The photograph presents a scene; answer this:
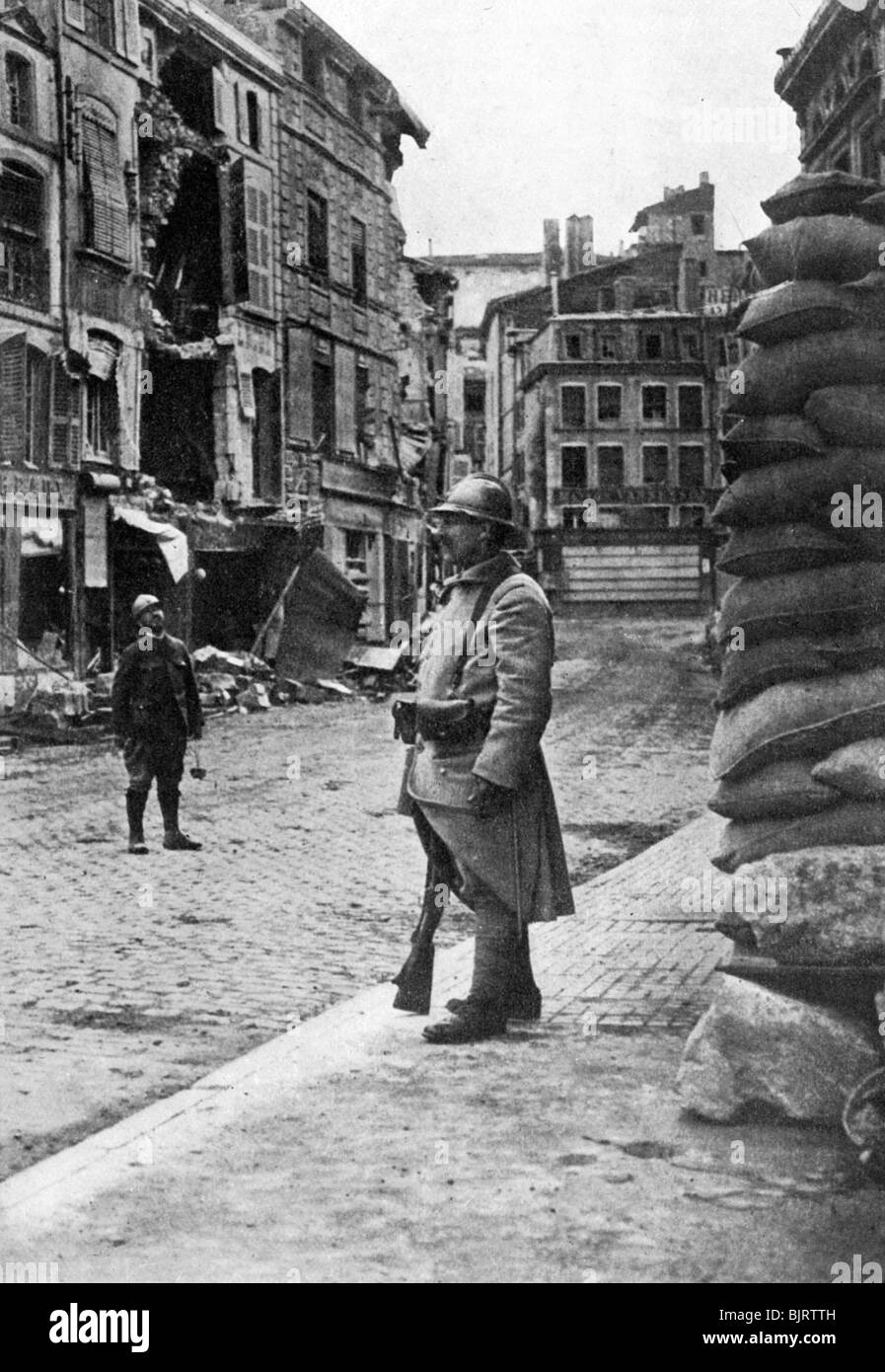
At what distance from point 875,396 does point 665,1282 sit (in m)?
2.48

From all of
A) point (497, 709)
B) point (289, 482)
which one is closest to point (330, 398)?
point (289, 482)

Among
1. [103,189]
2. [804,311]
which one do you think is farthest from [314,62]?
[804,311]

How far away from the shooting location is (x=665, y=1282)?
322cm

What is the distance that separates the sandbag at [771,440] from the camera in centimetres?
438

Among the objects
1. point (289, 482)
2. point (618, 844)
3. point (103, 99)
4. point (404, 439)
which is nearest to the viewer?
point (618, 844)

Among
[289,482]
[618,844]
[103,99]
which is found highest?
[103,99]

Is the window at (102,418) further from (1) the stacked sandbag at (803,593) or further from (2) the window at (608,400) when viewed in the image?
(2) the window at (608,400)

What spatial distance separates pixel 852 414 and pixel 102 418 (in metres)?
16.4

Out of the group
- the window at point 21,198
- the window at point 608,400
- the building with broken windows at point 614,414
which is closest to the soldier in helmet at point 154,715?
the window at point 21,198

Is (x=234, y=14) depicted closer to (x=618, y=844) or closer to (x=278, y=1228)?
(x=618, y=844)

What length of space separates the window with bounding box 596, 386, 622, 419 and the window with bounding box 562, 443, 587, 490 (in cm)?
168

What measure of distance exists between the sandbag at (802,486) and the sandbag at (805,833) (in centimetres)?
84

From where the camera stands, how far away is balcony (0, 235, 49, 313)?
1689cm

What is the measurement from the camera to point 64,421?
18344 millimetres
